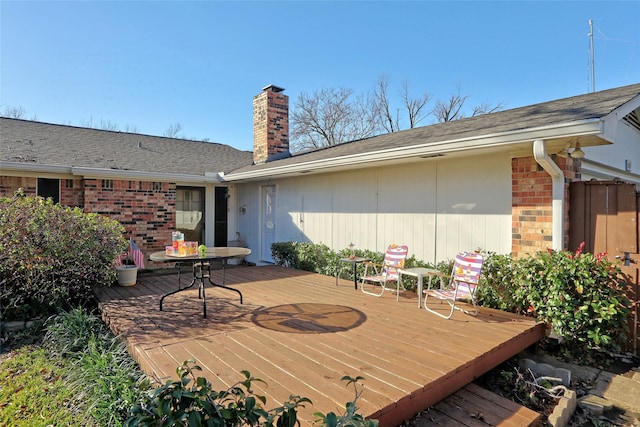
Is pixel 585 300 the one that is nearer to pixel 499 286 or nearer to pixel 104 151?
pixel 499 286

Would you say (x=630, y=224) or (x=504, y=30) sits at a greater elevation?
(x=504, y=30)

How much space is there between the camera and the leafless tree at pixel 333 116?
23609mm

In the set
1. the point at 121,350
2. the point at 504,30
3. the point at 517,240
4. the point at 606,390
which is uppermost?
the point at 504,30

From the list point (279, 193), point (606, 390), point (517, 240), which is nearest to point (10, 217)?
point (279, 193)

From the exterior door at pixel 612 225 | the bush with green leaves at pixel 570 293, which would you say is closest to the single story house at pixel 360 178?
the exterior door at pixel 612 225

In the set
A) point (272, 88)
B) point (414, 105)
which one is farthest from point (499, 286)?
point (414, 105)

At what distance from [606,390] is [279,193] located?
707cm

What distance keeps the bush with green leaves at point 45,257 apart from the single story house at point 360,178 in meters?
2.65

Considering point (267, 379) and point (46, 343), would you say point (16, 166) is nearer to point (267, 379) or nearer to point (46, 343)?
point (46, 343)

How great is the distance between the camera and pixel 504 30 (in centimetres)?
1277

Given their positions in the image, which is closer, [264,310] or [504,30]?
[264,310]

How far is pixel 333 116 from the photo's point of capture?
2361cm

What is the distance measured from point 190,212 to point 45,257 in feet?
15.1

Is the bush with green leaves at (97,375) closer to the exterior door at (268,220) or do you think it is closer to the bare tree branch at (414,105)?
the exterior door at (268,220)
